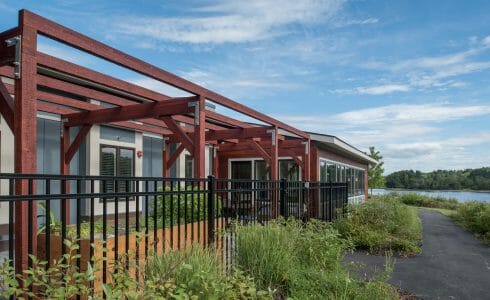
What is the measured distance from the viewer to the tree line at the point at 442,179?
36.3 meters

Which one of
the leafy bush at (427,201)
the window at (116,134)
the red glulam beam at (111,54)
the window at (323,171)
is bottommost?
the leafy bush at (427,201)

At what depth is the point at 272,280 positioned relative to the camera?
4027 millimetres

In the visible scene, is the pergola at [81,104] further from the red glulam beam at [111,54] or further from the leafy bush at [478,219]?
the leafy bush at [478,219]

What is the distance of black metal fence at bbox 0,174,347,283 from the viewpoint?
272cm

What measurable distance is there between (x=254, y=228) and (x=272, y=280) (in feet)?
2.45

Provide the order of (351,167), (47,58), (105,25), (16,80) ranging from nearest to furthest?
1. (16,80)
2. (47,58)
3. (105,25)
4. (351,167)

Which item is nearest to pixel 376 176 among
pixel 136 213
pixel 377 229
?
pixel 377 229

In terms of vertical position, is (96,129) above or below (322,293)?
above

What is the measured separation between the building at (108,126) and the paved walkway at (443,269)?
11.7ft

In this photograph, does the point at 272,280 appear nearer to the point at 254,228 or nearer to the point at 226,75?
the point at 254,228

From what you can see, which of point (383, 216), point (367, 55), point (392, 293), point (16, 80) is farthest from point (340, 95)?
point (16, 80)

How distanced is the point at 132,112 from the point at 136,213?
4499mm

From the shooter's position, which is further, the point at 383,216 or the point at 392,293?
the point at 383,216

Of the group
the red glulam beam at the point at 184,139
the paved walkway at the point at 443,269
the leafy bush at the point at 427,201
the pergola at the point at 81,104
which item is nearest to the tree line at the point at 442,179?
the leafy bush at the point at 427,201
